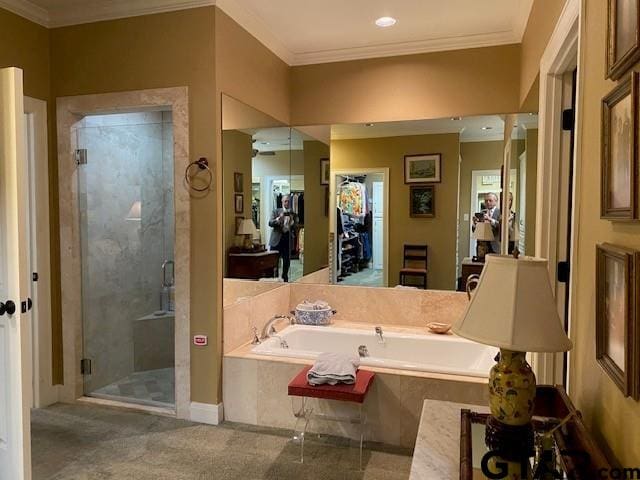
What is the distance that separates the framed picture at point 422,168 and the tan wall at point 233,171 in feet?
4.47

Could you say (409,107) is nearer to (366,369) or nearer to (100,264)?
(366,369)

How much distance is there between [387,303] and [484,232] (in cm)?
101

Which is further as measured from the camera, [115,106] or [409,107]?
[409,107]

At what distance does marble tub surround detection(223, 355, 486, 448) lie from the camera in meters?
2.77

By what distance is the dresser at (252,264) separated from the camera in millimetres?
3311

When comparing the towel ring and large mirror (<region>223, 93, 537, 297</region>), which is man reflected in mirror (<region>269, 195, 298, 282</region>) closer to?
large mirror (<region>223, 93, 537, 297</region>)

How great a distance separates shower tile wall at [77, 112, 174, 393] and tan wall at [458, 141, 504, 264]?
2.53 metres

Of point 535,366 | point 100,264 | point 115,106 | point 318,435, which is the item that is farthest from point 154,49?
point 535,366

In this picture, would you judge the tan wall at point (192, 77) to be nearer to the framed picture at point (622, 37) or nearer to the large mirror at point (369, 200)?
the large mirror at point (369, 200)

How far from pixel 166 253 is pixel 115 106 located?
4.89 ft

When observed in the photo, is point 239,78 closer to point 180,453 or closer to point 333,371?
point 333,371

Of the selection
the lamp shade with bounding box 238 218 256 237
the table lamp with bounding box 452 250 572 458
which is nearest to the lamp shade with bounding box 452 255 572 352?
the table lamp with bounding box 452 250 572 458

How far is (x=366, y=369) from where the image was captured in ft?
9.55

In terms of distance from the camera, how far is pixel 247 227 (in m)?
3.52
